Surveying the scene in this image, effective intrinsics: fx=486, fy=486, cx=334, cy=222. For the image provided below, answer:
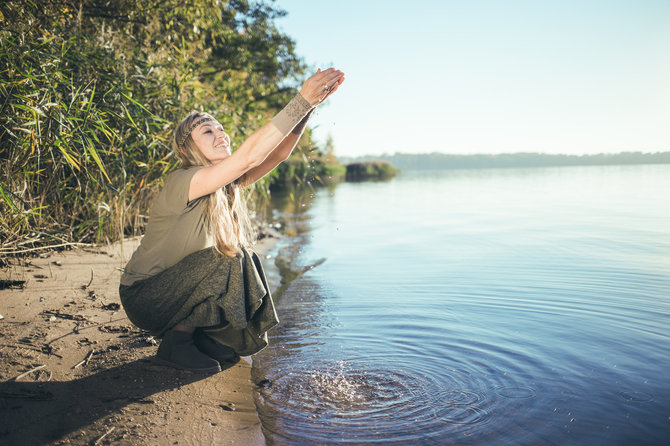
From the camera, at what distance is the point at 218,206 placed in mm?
2938

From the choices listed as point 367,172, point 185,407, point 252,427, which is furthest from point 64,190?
point 367,172

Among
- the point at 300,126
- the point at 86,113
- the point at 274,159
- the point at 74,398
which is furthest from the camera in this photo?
the point at 86,113

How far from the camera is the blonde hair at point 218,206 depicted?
2887 mm

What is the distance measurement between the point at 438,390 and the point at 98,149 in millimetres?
4029

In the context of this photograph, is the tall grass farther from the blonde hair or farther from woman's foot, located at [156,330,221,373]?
woman's foot, located at [156,330,221,373]

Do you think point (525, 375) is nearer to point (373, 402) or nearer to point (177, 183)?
point (373, 402)

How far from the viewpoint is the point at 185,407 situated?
100 inches

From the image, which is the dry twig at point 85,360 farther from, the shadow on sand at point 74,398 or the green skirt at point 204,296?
the green skirt at point 204,296

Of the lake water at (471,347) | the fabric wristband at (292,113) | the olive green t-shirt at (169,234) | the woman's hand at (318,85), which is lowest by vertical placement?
the lake water at (471,347)

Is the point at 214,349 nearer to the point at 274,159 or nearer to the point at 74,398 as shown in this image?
the point at 74,398

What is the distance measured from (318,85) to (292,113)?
0.19 metres

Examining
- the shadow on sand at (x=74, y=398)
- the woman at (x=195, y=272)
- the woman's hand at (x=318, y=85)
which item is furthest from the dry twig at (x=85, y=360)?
the woman's hand at (x=318, y=85)

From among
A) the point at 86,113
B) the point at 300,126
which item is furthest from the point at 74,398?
the point at 86,113

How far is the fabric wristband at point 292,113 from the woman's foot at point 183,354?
1443 millimetres
